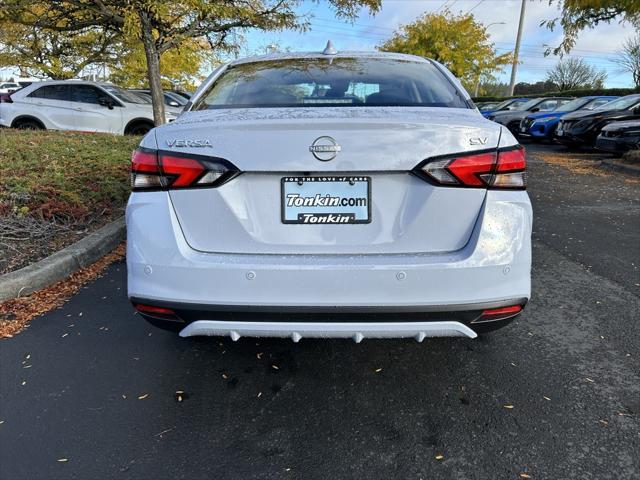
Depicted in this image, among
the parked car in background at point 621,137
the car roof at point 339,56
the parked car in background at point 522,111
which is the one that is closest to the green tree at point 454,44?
the parked car in background at point 522,111

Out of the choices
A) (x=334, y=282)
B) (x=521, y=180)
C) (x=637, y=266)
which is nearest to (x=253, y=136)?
(x=334, y=282)

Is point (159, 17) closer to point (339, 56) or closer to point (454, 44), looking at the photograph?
point (339, 56)

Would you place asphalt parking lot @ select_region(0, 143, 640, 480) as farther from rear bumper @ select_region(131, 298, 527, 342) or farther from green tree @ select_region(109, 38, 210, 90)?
green tree @ select_region(109, 38, 210, 90)

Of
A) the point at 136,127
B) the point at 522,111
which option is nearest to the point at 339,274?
the point at 136,127

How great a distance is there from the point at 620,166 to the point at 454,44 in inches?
1015

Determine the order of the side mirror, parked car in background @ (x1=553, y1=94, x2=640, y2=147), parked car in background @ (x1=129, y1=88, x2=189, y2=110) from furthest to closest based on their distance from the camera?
parked car in background @ (x1=129, y1=88, x2=189, y2=110)
parked car in background @ (x1=553, y1=94, x2=640, y2=147)
the side mirror

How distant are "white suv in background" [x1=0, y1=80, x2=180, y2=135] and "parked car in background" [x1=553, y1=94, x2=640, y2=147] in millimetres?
10716

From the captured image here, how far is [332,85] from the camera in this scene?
2838 millimetres

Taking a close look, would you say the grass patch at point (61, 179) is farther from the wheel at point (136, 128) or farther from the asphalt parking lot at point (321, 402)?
the wheel at point (136, 128)

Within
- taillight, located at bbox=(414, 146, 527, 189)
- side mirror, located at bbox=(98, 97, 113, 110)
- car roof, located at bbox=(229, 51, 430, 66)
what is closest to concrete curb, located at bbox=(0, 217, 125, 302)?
car roof, located at bbox=(229, 51, 430, 66)

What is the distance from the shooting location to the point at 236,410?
2283 mm

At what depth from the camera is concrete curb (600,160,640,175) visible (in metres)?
9.56

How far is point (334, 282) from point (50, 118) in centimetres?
1306

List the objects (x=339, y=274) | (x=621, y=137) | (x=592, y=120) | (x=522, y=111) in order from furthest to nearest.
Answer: (x=522, y=111), (x=592, y=120), (x=621, y=137), (x=339, y=274)
